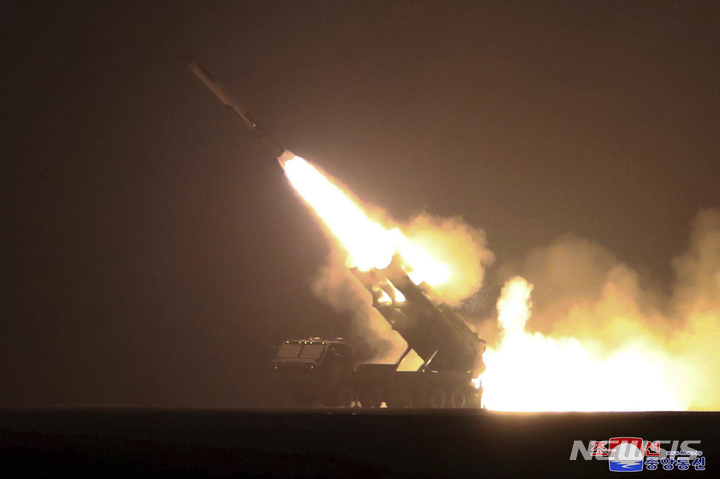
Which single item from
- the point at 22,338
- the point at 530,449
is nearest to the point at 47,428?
the point at 530,449

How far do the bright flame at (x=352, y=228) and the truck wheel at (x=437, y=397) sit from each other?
3558 millimetres

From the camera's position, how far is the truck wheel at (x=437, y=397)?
31547 mm

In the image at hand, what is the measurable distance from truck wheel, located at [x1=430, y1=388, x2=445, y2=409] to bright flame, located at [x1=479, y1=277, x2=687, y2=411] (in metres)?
2.38

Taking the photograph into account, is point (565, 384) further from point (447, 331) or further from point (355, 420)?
point (355, 420)

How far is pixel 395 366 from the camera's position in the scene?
31922mm

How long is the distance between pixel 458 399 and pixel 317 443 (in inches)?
614

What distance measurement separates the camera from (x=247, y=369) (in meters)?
48.9

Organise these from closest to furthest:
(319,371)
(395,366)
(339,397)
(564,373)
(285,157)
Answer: (319,371), (285,157), (339,397), (395,366), (564,373)

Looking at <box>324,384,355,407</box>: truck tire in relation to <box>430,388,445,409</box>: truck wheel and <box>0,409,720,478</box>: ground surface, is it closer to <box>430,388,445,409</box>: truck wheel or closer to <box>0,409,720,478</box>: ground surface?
<box>430,388,445,409</box>: truck wheel

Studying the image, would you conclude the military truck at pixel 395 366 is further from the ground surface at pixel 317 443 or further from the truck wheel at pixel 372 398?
the ground surface at pixel 317 443

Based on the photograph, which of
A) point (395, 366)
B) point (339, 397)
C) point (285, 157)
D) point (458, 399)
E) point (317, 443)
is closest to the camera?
point (317, 443)

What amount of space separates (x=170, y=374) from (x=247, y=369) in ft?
13.5

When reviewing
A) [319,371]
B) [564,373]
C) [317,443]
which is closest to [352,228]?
[319,371]

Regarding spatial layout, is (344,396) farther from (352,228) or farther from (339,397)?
(352,228)
